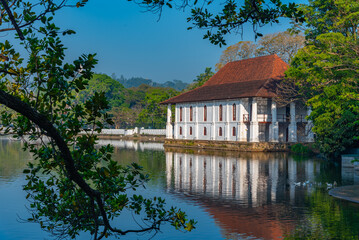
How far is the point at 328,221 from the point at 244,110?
44.5 metres

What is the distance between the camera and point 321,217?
16.3 meters

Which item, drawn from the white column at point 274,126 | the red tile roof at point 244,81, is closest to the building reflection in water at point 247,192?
the white column at point 274,126

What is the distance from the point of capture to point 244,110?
5966 cm

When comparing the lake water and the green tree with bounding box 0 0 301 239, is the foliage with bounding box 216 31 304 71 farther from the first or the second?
the green tree with bounding box 0 0 301 239

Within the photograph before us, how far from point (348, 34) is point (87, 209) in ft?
121

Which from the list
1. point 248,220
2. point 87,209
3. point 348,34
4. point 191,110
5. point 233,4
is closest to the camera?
point 87,209

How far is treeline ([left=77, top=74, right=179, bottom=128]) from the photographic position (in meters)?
90.6

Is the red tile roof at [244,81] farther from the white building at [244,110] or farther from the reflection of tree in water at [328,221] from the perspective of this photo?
the reflection of tree in water at [328,221]

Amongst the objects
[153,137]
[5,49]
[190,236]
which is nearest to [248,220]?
[190,236]

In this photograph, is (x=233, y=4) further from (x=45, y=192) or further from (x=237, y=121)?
(x=237, y=121)

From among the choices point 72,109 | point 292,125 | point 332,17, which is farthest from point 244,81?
point 72,109

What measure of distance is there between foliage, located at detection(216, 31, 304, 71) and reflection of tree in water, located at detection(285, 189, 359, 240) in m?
→ 56.1

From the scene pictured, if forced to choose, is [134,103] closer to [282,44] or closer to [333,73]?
[282,44]

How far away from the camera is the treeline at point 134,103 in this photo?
90.6 meters
